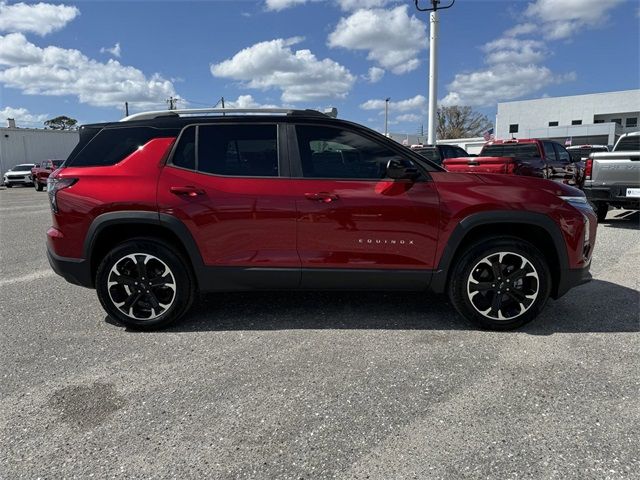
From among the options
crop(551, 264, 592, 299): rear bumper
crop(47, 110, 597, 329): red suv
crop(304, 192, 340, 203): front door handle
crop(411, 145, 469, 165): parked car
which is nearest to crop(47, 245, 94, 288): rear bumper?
crop(47, 110, 597, 329): red suv

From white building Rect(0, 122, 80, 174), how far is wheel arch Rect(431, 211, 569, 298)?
38.4 m

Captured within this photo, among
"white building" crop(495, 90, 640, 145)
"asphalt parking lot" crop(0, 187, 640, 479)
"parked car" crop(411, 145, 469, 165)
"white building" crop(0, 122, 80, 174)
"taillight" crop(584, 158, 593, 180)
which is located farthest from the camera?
"white building" crop(495, 90, 640, 145)

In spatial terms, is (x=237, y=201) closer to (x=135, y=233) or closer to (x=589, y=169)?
(x=135, y=233)

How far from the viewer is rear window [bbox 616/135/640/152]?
32.1ft

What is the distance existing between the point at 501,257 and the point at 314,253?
5.08ft

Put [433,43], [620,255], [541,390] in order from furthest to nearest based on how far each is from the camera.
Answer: [433,43] → [620,255] → [541,390]

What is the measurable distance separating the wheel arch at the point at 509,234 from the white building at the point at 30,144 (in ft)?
126

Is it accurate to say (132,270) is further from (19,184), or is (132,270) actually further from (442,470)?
(19,184)

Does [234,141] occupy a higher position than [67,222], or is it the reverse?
[234,141]

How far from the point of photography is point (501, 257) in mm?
3779

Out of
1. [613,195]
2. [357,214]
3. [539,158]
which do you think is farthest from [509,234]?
[539,158]

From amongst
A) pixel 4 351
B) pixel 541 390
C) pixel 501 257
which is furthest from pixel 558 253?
pixel 4 351

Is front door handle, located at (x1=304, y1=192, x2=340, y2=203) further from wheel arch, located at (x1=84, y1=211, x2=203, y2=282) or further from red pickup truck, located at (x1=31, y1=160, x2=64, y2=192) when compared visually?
red pickup truck, located at (x1=31, y1=160, x2=64, y2=192)

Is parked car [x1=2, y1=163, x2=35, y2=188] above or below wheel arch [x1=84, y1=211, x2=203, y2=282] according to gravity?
above
